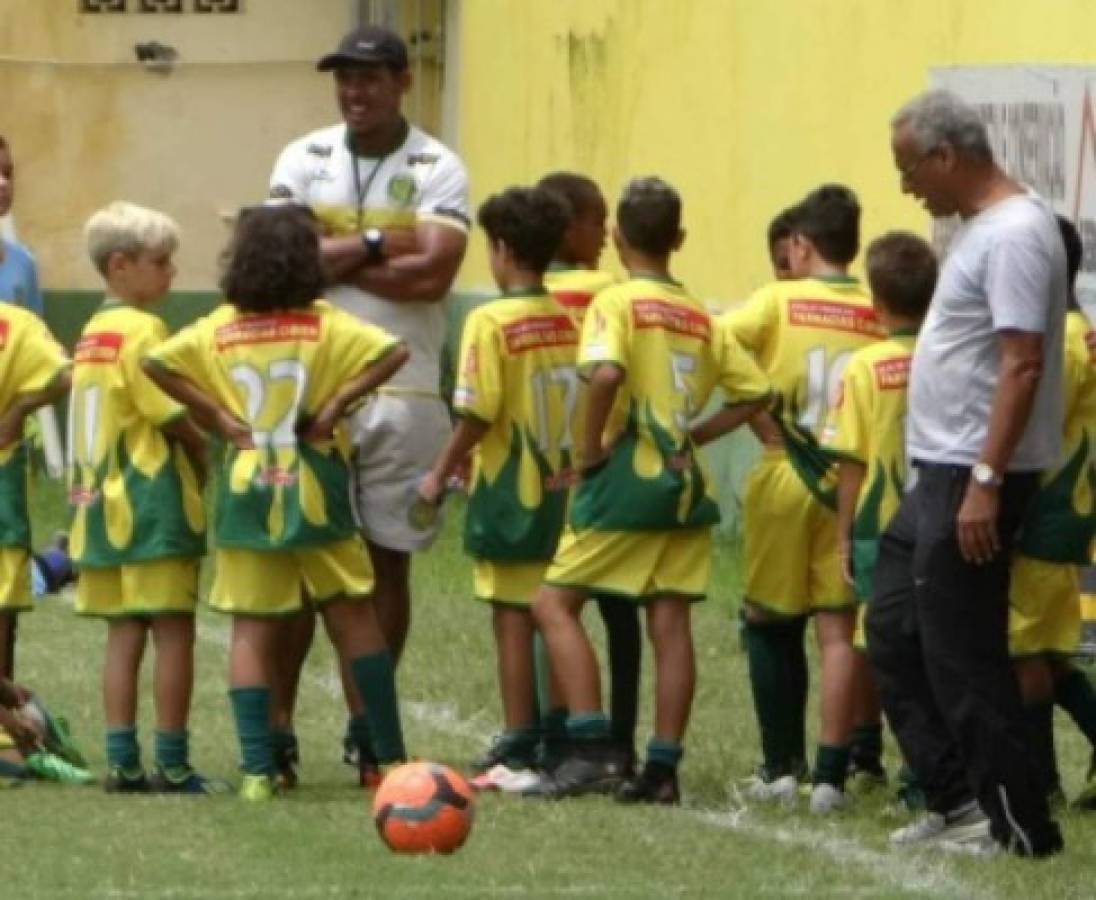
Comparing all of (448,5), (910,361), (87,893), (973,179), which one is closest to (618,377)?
(910,361)

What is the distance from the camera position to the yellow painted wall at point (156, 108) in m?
27.9

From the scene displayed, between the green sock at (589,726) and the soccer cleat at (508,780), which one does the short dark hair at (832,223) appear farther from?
the soccer cleat at (508,780)

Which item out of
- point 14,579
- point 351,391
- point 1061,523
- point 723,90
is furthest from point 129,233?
point 723,90

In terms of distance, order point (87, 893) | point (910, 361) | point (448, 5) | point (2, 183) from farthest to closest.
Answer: point (448, 5) → point (2, 183) → point (910, 361) → point (87, 893)

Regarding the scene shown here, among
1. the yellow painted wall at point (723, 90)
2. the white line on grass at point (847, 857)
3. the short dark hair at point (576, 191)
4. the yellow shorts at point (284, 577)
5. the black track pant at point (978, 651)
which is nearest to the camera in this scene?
the white line on grass at point (847, 857)

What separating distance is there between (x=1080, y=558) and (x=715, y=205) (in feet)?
32.8

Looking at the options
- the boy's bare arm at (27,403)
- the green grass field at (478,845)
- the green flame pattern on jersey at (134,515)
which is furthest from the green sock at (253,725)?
the boy's bare arm at (27,403)

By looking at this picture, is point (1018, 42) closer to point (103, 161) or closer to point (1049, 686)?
point (1049, 686)

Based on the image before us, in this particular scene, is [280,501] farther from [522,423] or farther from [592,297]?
[592,297]

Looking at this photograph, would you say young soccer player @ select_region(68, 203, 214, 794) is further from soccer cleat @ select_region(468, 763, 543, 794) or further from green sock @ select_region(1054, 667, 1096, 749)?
green sock @ select_region(1054, 667, 1096, 749)

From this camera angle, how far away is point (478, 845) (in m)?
10.5

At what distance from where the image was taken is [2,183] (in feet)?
44.2

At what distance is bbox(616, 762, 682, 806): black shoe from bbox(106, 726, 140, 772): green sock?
1.51 meters

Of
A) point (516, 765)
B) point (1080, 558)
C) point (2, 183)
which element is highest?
point (2, 183)
